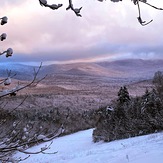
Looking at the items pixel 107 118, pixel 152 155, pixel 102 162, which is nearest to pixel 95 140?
pixel 107 118

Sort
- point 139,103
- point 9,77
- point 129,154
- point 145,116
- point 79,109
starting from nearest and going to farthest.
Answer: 1. point 9,77
2. point 129,154
3. point 145,116
4. point 139,103
5. point 79,109

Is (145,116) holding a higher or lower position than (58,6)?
lower

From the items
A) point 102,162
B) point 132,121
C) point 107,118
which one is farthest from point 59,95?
→ point 102,162

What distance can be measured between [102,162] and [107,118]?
13.9 m

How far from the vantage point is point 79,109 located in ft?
148

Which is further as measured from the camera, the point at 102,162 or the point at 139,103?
the point at 139,103

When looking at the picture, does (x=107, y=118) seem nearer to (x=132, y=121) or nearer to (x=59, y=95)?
(x=132, y=121)

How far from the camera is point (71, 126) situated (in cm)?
3706

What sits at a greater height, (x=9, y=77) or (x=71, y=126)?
(x=9, y=77)

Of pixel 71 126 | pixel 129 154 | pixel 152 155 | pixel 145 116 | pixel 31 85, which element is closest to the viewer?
pixel 31 85

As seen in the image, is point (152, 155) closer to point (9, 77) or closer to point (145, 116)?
point (9, 77)

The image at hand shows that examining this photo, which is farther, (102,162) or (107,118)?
(107,118)

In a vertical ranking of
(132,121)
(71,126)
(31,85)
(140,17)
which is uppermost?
(140,17)

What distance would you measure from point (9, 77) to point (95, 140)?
71.2 ft
